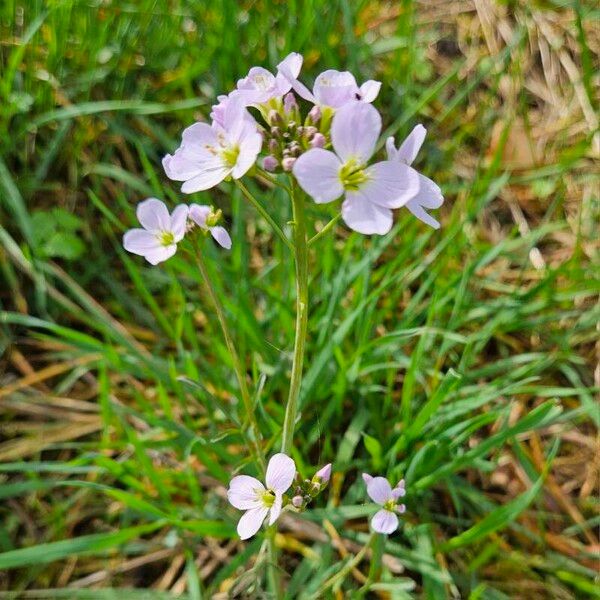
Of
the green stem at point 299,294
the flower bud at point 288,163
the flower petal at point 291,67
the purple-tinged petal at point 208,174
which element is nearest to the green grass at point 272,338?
the green stem at point 299,294

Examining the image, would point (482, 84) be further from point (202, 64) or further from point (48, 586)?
point (48, 586)

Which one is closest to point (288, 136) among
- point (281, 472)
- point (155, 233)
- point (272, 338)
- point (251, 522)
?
point (155, 233)

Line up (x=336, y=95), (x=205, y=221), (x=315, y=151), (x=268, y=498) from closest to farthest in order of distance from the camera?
1. (x=315, y=151)
2. (x=336, y=95)
3. (x=268, y=498)
4. (x=205, y=221)

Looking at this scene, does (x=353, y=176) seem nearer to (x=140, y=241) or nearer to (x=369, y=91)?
(x=369, y=91)

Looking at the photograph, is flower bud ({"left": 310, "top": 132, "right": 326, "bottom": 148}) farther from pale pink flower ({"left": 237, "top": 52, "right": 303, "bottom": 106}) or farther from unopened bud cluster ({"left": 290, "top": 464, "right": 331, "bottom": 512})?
unopened bud cluster ({"left": 290, "top": 464, "right": 331, "bottom": 512})

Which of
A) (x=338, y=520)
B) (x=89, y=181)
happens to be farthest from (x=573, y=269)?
(x=89, y=181)

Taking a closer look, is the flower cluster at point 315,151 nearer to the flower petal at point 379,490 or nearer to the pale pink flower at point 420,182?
the pale pink flower at point 420,182
